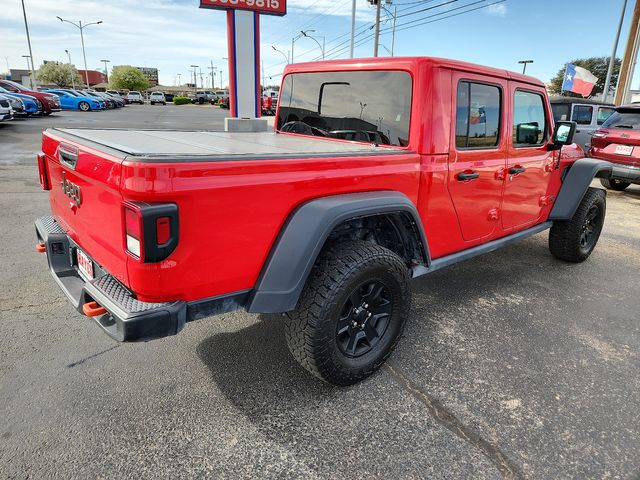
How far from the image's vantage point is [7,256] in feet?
A: 14.1

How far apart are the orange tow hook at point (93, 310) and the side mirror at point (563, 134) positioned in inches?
148

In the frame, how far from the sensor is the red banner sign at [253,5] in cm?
736

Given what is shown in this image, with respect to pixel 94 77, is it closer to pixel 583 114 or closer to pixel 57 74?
pixel 57 74

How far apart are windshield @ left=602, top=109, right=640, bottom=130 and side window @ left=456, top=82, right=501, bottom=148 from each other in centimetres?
656

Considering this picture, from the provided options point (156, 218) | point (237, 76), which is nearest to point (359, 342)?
point (156, 218)

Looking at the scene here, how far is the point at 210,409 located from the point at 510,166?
280 cm

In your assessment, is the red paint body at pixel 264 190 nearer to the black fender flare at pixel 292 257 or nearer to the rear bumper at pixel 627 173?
the black fender flare at pixel 292 257

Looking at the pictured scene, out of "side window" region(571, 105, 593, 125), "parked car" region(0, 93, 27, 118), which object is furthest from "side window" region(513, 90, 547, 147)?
"parked car" region(0, 93, 27, 118)

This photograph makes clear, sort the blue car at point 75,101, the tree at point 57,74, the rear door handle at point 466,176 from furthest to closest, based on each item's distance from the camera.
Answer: the tree at point 57,74, the blue car at point 75,101, the rear door handle at point 466,176

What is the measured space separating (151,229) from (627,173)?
8.76m

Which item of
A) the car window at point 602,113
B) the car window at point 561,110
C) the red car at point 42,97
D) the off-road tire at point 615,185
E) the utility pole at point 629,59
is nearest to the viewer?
the off-road tire at point 615,185

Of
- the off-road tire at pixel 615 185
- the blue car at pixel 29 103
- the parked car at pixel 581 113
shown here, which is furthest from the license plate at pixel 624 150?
the blue car at pixel 29 103

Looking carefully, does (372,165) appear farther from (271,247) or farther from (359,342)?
(359,342)

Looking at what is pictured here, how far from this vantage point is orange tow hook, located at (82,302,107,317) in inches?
79.8
